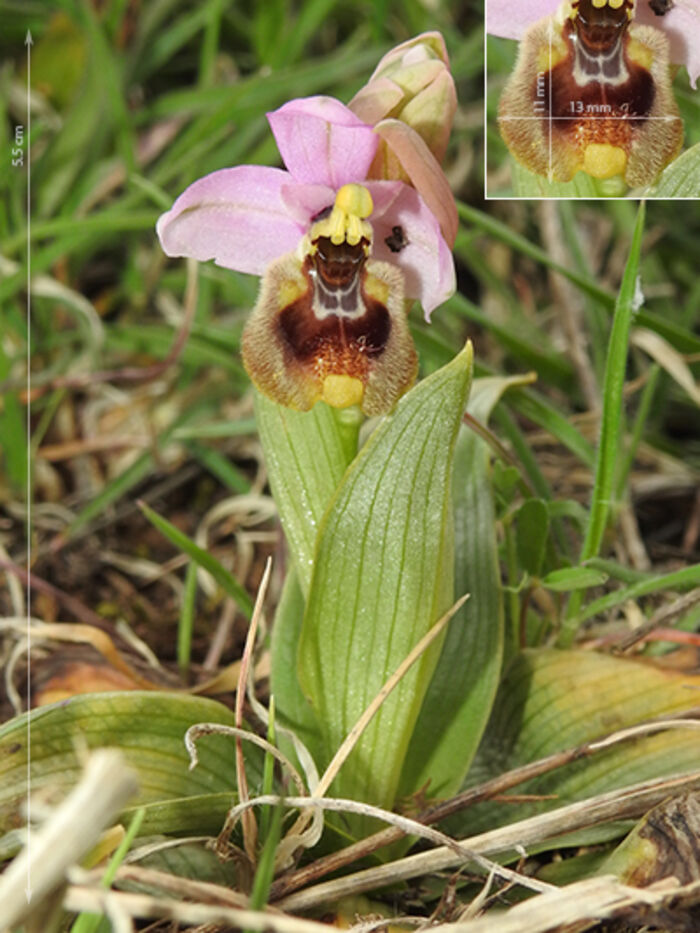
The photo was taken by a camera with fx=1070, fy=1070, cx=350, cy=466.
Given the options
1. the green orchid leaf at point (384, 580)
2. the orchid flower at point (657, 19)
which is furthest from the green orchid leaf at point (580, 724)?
the orchid flower at point (657, 19)

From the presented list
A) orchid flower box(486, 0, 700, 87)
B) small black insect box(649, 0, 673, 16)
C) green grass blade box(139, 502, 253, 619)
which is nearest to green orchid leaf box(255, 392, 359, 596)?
green grass blade box(139, 502, 253, 619)

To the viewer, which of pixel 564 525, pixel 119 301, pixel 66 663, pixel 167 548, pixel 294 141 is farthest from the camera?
pixel 119 301

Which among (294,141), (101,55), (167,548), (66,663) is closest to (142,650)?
(66,663)

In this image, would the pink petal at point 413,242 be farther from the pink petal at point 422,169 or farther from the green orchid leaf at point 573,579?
the green orchid leaf at point 573,579

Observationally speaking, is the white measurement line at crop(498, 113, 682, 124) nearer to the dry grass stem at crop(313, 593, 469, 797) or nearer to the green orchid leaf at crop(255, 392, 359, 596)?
the green orchid leaf at crop(255, 392, 359, 596)

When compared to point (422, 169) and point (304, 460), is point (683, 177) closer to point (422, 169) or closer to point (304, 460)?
point (422, 169)

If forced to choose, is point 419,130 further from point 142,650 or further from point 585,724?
point 142,650
